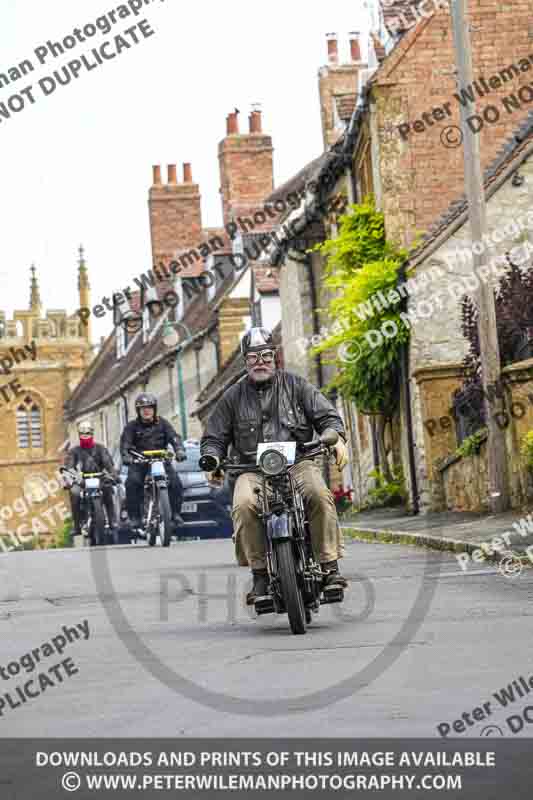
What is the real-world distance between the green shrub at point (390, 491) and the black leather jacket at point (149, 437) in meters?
8.73

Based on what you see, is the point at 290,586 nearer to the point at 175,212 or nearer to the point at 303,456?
the point at 303,456

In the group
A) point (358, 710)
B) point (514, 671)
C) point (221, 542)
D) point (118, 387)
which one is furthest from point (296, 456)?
point (118, 387)

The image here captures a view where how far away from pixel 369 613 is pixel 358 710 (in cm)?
406

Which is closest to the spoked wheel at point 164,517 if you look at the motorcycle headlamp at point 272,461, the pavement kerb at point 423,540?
the pavement kerb at point 423,540

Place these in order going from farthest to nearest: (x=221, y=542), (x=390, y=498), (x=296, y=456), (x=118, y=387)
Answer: (x=118, y=387) < (x=390, y=498) < (x=221, y=542) < (x=296, y=456)

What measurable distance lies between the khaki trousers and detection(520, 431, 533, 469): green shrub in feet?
26.9

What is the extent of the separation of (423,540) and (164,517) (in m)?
4.00

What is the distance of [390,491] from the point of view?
2931cm

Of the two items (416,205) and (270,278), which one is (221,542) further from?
(270,278)

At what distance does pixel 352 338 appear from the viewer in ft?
88.0

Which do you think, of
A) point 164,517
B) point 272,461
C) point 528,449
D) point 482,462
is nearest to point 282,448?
point 272,461

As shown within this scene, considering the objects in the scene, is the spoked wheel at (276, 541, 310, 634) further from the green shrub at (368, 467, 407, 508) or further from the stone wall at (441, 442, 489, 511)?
the green shrub at (368, 467, 407, 508)

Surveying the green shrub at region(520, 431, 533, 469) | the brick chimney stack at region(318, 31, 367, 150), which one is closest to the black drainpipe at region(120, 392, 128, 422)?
the brick chimney stack at region(318, 31, 367, 150)

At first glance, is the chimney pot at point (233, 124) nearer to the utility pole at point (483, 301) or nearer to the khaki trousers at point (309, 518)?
the utility pole at point (483, 301)
